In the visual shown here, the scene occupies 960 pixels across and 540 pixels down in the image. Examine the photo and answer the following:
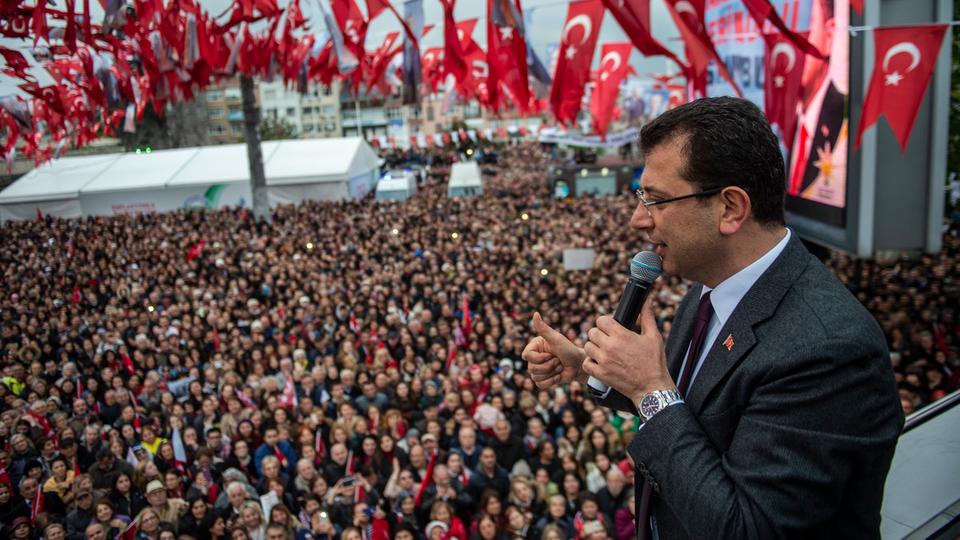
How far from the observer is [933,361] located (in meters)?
7.91

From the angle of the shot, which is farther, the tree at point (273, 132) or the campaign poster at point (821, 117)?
the tree at point (273, 132)

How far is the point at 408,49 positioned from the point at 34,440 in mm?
7514

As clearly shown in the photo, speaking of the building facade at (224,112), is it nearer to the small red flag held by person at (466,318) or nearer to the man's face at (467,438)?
the small red flag held by person at (466,318)

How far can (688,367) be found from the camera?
59.6 inches

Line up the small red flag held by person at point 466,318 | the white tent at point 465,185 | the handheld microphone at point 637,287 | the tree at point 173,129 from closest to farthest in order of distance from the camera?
the handheld microphone at point 637,287 → the small red flag held by person at point 466,318 → the white tent at point 465,185 → the tree at point 173,129

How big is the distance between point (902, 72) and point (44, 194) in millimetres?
29768

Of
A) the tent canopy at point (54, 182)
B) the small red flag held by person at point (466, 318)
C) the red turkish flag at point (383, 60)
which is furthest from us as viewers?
the tent canopy at point (54, 182)

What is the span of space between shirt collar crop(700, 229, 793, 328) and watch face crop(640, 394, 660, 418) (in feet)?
0.83

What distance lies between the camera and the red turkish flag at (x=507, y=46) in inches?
342

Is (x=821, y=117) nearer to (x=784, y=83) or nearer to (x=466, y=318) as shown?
(x=784, y=83)

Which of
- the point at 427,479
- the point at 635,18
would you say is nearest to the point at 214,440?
the point at 427,479

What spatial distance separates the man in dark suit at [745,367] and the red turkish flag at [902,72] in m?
7.89

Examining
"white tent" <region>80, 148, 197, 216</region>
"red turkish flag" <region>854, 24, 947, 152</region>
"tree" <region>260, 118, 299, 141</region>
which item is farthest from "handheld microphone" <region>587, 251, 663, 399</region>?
"tree" <region>260, 118, 299, 141</region>

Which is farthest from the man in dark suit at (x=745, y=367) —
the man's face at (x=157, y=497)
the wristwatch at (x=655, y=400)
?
the man's face at (x=157, y=497)
